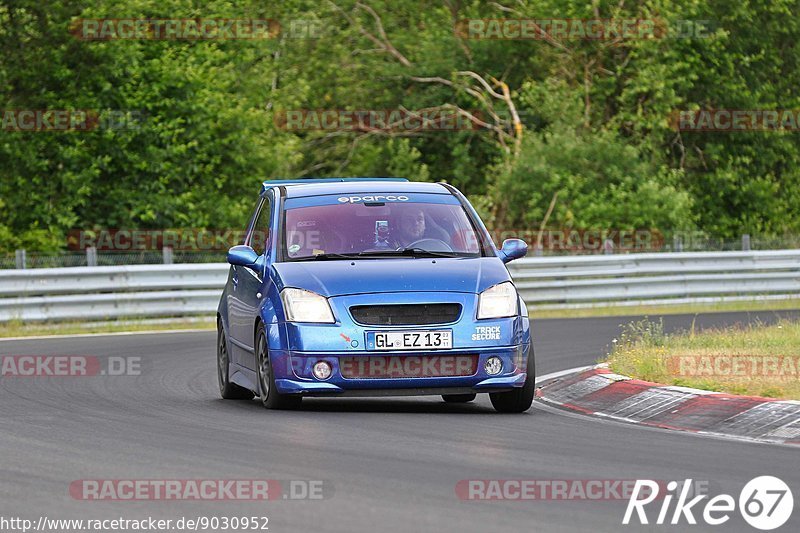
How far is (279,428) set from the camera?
10852mm

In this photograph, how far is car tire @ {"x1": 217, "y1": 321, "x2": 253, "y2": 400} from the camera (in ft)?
44.8

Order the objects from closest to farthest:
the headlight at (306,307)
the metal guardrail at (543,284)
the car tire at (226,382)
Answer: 1. the headlight at (306,307)
2. the car tire at (226,382)
3. the metal guardrail at (543,284)

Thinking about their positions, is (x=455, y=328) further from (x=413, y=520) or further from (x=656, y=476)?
(x=413, y=520)

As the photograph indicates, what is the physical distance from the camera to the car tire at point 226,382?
13.6m

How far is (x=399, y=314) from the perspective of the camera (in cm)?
1169

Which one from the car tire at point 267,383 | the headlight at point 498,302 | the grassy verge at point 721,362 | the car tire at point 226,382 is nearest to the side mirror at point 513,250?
the headlight at point 498,302

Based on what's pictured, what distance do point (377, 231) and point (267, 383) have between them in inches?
58.3

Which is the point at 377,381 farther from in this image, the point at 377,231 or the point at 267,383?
the point at 377,231

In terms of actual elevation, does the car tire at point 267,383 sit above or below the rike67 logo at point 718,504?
below

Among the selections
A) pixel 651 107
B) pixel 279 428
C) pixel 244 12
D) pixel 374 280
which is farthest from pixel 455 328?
pixel 244 12

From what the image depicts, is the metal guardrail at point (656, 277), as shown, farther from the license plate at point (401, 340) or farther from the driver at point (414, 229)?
the license plate at point (401, 340)

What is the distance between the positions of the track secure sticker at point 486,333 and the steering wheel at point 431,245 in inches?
40.9

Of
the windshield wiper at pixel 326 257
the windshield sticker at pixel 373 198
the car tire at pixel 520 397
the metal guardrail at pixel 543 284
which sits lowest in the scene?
the metal guardrail at pixel 543 284

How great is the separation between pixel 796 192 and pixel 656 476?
1366 inches
